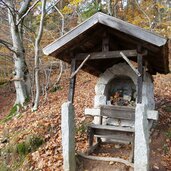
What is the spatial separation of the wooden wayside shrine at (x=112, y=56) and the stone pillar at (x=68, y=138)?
11 centimetres

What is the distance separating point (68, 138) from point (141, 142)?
1640 mm

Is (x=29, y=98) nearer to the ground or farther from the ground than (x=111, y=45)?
nearer to the ground

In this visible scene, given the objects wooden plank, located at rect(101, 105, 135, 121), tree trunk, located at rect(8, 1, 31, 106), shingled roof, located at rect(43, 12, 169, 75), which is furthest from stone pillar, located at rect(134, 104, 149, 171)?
tree trunk, located at rect(8, 1, 31, 106)

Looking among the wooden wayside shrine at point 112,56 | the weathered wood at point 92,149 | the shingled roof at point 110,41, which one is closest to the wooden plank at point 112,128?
the wooden wayside shrine at point 112,56

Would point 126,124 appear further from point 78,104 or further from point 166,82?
point 166,82

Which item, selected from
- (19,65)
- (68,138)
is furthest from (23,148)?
(19,65)

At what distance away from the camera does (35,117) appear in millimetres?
8656

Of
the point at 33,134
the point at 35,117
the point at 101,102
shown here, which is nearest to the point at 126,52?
the point at 101,102

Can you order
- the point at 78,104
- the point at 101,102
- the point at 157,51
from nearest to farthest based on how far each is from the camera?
1. the point at 157,51
2. the point at 101,102
3. the point at 78,104

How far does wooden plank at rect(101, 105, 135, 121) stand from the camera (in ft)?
21.2

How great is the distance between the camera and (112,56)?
5.50 m

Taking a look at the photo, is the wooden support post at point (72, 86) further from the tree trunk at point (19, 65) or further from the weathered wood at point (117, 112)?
the tree trunk at point (19, 65)

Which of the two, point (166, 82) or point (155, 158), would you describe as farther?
point (166, 82)

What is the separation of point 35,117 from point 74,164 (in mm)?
3579
